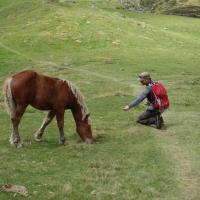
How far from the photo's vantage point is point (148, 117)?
762 inches

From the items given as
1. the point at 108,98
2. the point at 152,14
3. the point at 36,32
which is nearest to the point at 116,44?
the point at 36,32

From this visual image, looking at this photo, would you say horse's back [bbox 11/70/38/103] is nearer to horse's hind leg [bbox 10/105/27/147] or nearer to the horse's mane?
horse's hind leg [bbox 10/105/27/147]

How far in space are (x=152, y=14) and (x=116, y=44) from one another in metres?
28.6

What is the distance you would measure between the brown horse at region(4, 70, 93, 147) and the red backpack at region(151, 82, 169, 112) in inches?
116

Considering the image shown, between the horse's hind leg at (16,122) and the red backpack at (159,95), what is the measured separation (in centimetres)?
485

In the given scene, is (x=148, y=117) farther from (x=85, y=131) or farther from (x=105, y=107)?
(x=105, y=107)

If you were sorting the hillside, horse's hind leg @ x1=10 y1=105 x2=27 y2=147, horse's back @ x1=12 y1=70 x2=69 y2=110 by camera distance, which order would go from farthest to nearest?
the hillside < horse's hind leg @ x1=10 y1=105 x2=27 y2=147 < horse's back @ x1=12 y1=70 x2=69 y2=110

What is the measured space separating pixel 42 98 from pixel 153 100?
454 centimetres

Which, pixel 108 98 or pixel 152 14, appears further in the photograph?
pixel 152 14

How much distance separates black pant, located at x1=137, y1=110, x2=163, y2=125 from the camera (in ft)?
62.7

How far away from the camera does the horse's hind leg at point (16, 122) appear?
53.1ft

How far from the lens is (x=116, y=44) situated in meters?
46.2

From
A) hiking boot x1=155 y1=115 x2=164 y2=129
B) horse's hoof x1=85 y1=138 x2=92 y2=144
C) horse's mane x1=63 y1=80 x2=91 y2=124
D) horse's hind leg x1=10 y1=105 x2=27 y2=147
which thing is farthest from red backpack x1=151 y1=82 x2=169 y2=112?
horse's hind leg x1=10 y1=105 x2=27 y2=147

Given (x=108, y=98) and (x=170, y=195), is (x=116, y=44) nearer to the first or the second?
(x=108, y=98)
